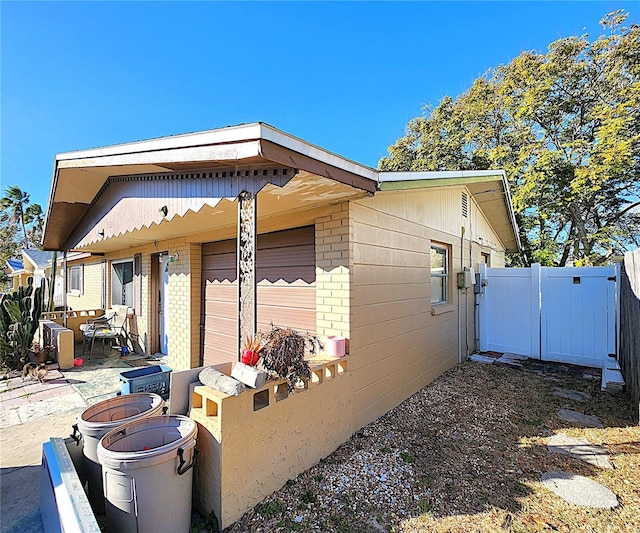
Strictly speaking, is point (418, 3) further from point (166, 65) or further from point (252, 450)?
point (252, 450)

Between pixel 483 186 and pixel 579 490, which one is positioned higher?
pixel 483 186

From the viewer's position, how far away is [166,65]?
7074mm

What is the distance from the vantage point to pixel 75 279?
13.6 metres

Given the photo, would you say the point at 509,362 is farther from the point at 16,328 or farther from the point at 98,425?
the point at 16,328

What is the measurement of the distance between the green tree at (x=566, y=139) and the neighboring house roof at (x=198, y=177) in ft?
35.5

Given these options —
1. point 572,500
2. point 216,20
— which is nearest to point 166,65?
point 216,20

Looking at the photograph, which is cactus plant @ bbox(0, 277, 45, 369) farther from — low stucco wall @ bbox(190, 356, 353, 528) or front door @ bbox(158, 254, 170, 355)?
low stucco wall @ bbox(190, 356, 353, 528)

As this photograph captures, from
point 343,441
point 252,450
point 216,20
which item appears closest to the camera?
point 252,450

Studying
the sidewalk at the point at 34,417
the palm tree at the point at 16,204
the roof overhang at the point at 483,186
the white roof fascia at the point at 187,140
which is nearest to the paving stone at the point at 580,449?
the roof overhang at the point at 483,186

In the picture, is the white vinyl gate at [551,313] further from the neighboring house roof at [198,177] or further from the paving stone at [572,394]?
the neighboring house roof at [198,177]

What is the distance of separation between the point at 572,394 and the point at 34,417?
8.03m

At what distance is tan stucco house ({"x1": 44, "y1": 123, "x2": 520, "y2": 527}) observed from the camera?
2584mm

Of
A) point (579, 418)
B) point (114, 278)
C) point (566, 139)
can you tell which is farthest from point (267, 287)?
point (566, 139)

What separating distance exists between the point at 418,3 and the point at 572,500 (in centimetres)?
958
